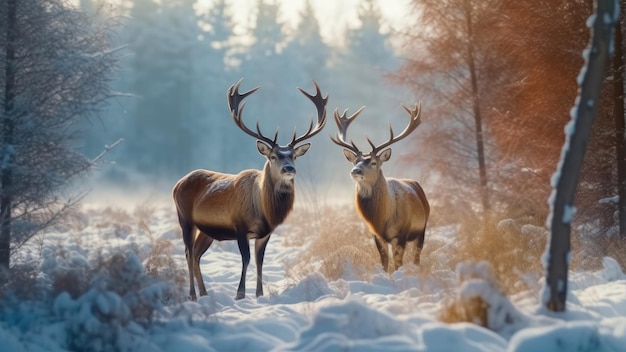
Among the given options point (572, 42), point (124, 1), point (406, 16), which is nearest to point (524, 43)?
point (572, 42)

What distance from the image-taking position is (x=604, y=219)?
1032cm

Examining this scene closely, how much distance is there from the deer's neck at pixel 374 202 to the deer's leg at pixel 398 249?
0.30 meters

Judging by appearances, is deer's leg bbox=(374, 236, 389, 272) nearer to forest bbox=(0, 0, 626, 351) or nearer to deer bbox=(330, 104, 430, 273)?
deer bbox=(330, 104, 430, 273)

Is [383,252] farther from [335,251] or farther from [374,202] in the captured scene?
[335,251]

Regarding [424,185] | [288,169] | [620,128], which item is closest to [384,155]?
[288,169]

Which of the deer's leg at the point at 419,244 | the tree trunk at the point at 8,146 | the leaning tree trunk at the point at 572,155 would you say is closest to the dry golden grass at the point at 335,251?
the deer's leg at the point at 419,244

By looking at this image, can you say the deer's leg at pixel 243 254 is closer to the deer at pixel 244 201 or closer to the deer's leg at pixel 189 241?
the deer at pixel 244 201

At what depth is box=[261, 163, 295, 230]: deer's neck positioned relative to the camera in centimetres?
923

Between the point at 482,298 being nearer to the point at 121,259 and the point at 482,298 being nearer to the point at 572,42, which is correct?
the point at 121,259

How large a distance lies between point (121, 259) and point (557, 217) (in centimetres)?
370

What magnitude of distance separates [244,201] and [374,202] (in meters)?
1.74

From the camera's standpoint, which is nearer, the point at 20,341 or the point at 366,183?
the point at 20,341

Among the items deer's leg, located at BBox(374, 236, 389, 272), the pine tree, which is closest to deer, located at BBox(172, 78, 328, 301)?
deer's leg, located at BBox(374, 236, 389, 272)

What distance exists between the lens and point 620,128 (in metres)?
9.78
